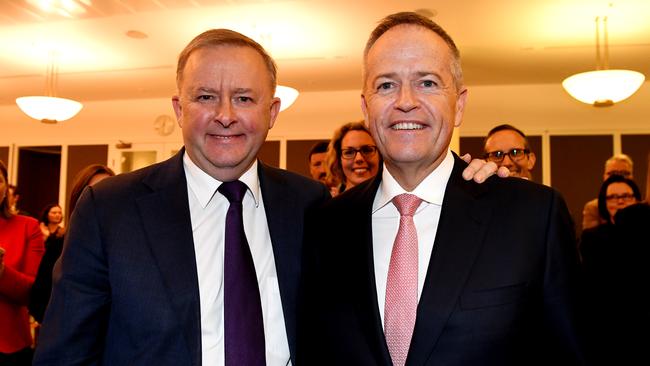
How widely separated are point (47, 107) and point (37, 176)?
477cm

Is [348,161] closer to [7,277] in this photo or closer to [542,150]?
[7,277]

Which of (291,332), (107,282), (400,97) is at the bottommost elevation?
(291,332)

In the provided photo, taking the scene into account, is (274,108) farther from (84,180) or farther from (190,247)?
(84,180)

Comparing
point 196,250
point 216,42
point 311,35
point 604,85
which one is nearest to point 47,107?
point 311,35

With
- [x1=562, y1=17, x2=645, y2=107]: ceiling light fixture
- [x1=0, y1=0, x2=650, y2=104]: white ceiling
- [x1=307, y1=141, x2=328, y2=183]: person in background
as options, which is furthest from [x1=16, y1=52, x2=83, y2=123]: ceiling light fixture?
[x1=562, y1=17, x2=645, y2=107]: ceiling light fixture

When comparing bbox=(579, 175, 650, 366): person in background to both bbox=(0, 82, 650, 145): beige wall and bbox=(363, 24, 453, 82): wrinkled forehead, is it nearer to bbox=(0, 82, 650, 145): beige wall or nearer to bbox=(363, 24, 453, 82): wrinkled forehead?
bbox=(363, 24, 453, 82): wrinkled forehead

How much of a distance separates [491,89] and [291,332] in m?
7.17

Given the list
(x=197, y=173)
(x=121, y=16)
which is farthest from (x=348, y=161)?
(x=121, y=16)

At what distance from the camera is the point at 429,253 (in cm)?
140

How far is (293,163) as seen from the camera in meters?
8.59

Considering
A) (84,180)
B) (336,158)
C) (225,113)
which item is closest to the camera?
(225,113)

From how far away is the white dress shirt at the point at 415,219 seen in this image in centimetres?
141

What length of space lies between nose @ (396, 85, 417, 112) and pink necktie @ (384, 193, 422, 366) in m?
0.30

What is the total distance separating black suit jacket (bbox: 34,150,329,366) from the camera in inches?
53.7
